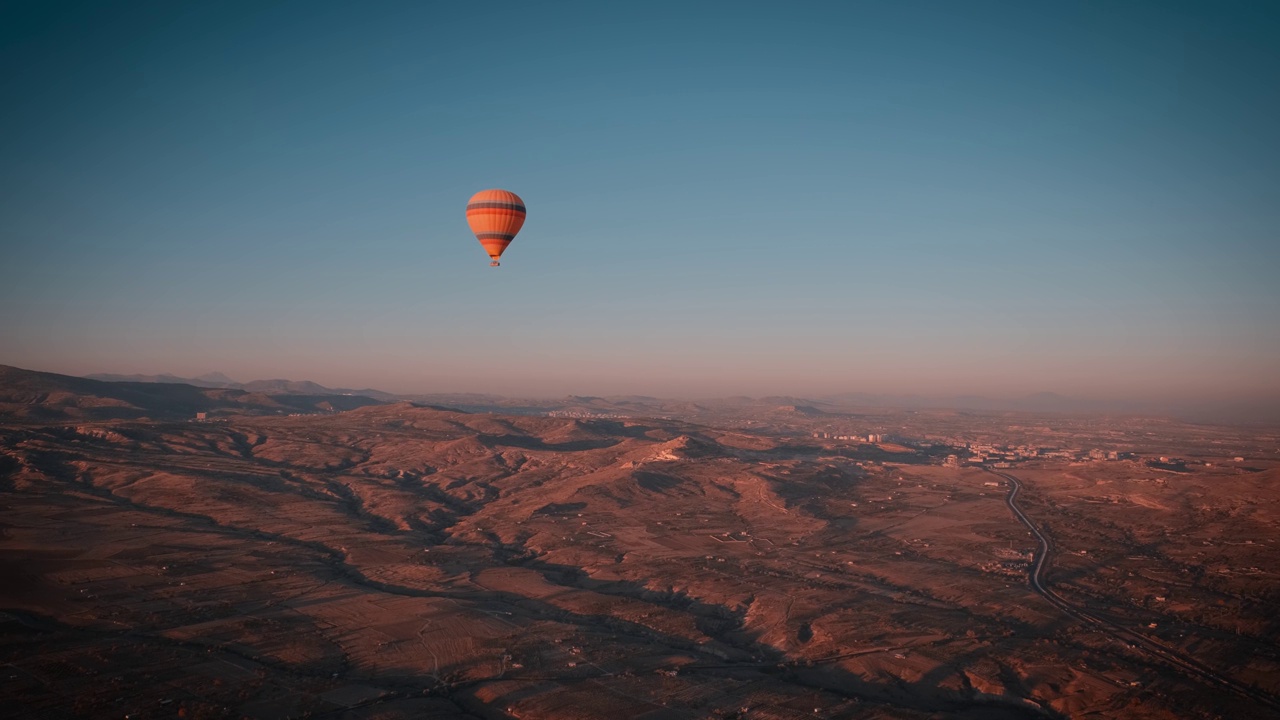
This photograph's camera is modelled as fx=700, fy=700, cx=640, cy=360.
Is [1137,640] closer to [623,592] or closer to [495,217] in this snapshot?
[623,592]

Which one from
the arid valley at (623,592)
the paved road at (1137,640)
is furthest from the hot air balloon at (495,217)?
the paved road at (1137,640)

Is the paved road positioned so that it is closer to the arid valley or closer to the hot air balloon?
the arid valley

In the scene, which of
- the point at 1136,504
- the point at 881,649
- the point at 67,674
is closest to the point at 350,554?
the point at 67,674

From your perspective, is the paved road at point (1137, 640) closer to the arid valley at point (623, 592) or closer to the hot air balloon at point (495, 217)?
the arid valley at point (623, 592)

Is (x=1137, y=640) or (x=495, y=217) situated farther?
(x=495, y=217)

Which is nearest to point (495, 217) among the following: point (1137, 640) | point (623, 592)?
point (623, 592)

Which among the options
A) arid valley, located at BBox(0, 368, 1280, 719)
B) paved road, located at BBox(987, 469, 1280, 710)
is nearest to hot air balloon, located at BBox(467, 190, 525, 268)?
arid valley, located at BBox(0, 368, 1280, 719)

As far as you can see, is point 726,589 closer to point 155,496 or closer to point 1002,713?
point 1002,713
